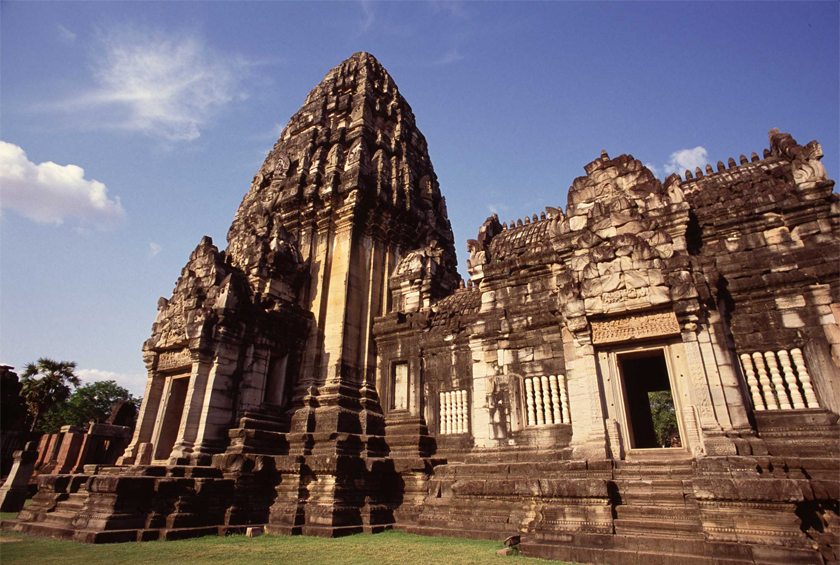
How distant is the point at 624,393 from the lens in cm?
859

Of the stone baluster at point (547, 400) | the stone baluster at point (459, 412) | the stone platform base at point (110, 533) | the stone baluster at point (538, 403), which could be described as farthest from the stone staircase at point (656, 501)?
the stone platform base at point (110, 533)

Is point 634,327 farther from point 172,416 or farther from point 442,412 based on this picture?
point 172,416

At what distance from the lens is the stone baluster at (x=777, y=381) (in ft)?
24.5

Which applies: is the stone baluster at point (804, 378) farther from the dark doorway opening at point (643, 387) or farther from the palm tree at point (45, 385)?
the palm tree at point (45, 385)

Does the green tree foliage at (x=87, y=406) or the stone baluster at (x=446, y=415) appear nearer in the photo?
the stone baluster at (x=446, y=415)

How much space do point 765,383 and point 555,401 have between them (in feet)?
11.8

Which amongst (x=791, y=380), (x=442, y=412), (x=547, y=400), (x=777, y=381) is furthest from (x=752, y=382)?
(x=442, y=412)

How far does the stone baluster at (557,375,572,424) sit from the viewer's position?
31.3 ft

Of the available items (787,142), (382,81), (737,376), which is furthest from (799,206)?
(382,81)

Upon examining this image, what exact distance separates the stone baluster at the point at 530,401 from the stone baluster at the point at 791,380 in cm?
437

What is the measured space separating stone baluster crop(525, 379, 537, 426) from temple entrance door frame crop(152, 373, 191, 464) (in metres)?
8.53

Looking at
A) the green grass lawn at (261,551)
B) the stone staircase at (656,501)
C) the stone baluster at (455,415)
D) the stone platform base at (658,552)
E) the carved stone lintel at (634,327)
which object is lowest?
the green grass lawn at (261,551)

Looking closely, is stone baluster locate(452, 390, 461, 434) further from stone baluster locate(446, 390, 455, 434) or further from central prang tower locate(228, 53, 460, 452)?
central prang tower locate(228, 53, 460, 452)

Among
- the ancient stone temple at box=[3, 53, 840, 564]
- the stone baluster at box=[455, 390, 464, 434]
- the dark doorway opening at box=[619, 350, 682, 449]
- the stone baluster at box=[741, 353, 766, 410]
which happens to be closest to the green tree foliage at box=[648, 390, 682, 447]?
the dark doorway opening at box=[619, 350, 682, 449]
